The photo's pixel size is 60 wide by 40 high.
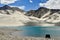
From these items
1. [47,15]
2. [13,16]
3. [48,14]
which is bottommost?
[13,16]

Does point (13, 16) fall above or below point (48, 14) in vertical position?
below

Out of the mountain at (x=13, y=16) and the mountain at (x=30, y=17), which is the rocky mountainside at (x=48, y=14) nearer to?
the mountain at (x=30, y=17)

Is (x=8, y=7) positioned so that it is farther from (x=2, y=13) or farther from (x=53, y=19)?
(x=53, y=19)

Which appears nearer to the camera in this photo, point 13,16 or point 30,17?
point 13,16

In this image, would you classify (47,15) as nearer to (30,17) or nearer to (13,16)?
(30,17)

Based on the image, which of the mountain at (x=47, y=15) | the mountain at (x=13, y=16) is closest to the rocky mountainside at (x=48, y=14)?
the mountain at (x=47, y=15)

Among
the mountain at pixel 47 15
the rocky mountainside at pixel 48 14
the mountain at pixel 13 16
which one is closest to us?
the mountain at pixel 13 16

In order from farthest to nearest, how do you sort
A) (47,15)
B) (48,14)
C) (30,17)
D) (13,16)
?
1. (47,15)
2. (48,14)
3. (30,17)
4. (13,16)

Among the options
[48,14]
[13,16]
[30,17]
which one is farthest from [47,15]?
[13,16]

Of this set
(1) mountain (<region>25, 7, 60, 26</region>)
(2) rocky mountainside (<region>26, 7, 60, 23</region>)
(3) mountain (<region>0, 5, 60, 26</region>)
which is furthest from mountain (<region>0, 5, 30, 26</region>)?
(2) rocky mountainside (<region>26, 7, 60, 23</region>)

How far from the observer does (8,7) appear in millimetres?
88250

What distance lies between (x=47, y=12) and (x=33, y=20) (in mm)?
9843

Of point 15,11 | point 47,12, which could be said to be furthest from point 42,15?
point 15,11

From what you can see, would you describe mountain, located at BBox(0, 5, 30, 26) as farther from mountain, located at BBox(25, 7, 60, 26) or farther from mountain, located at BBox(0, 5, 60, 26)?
mountain, located at BBox(25, 7, 60, 26)
